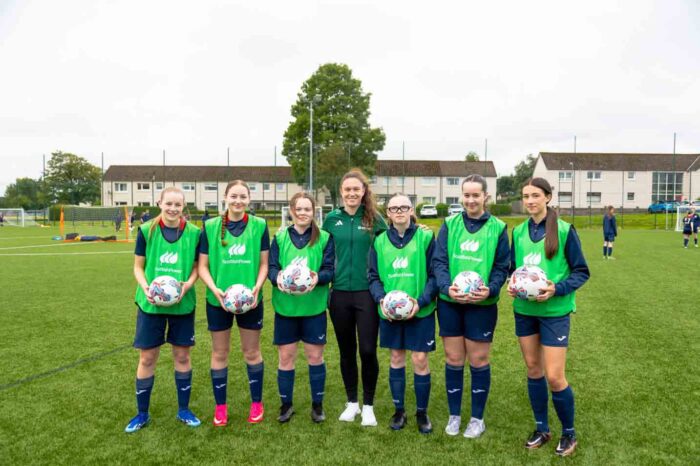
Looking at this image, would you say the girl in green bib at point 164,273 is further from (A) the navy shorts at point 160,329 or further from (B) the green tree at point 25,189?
(B) the green tree at point 25,189

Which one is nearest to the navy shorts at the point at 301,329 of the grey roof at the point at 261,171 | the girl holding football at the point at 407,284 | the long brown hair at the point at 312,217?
the girl holding football at the point at 407,284

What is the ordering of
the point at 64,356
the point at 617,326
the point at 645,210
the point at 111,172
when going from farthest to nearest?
the point at 111,172
the point at 645,210
the point at 617,326
the point at 64,356

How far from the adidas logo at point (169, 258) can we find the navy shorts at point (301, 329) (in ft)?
3.00

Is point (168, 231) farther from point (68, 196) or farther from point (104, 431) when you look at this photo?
point (68, 196)

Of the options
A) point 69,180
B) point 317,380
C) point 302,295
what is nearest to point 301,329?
point 302,295

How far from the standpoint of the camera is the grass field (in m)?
3.64

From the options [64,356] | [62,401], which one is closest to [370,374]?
[62,401]

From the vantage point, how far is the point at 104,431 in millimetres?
4023

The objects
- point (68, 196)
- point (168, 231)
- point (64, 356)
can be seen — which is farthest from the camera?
point (68, 196)

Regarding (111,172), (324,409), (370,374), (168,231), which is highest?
(111,172)

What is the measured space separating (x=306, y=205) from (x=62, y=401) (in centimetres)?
289

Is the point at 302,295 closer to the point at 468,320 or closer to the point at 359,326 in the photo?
the point at 359,326

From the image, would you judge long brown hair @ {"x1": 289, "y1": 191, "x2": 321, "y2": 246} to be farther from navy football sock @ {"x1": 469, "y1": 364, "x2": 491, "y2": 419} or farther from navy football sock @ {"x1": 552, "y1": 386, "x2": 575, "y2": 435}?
navy football sock @ {"x1": 552, "y1": 386, "x2": 575, "y2": 435}

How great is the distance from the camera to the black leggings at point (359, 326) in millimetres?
4043
